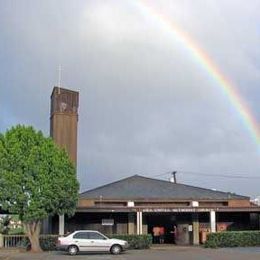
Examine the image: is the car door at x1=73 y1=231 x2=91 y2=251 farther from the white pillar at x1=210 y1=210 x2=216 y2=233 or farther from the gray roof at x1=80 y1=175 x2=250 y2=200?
the white pillar at x1=210 y1=210 x2=216 y2=233

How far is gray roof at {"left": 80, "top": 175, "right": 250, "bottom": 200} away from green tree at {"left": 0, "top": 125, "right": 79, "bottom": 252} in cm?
995

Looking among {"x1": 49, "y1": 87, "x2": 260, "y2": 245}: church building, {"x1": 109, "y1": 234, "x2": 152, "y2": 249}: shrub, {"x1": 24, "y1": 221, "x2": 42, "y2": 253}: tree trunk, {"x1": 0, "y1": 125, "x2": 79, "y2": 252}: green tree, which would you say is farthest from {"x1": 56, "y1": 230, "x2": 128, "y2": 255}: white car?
{"x1": 49, "y1": 87, "x2": 260, "y2": 245}: church building

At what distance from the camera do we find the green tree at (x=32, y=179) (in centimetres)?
3772

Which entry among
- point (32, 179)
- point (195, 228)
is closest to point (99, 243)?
point (32, 179)

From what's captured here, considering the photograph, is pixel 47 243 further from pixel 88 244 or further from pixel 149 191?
pixel 149 191

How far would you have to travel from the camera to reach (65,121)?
5250 cm

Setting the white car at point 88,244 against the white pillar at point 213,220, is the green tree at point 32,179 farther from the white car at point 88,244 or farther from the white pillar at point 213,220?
the white pillar at point 213,220


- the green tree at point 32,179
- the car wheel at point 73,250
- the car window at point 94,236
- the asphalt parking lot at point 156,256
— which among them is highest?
the green tree at point 32,179

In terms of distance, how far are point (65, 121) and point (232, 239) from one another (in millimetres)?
19112

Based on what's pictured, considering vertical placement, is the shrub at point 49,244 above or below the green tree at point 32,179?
below

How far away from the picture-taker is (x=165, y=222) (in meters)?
49.7

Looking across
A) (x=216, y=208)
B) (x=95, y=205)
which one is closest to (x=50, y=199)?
(x=95, y=205)

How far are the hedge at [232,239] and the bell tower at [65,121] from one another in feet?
52.3

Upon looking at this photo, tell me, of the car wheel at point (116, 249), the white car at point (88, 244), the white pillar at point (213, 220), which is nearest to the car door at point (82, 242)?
the white car at point (88, 244)
